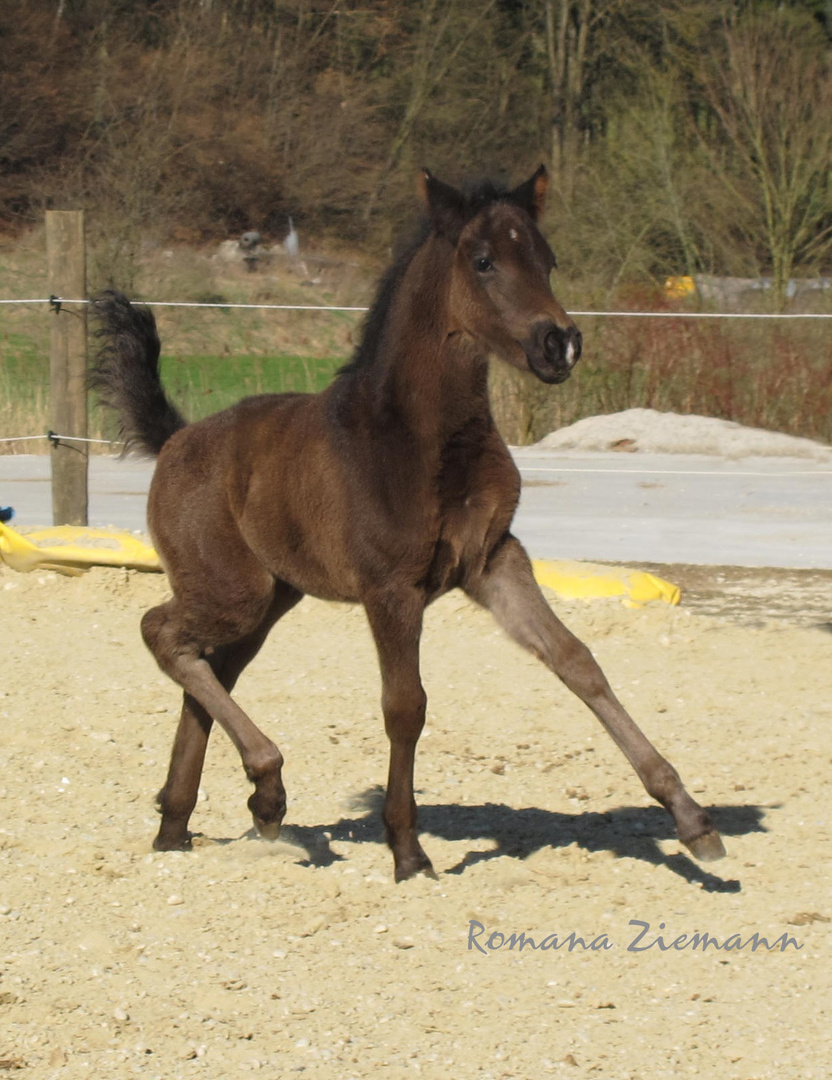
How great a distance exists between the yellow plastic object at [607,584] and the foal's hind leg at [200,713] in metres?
3.31

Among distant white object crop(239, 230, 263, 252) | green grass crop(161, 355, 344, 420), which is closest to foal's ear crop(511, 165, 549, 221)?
green grass crop(161, 355, 344, 420)

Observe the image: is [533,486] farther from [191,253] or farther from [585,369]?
[191,253]

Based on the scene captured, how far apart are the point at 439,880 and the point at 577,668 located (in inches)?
30.1

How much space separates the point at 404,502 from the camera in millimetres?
4281

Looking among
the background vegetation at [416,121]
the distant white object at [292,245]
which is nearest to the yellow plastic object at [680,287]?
the background vegetation at [416,121]

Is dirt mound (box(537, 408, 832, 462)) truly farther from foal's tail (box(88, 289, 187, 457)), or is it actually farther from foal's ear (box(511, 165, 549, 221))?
foal's ear (box(511, 165, 549, 221))

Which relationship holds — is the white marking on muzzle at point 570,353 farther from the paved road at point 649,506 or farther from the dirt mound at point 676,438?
the dirt mound at point 676,438

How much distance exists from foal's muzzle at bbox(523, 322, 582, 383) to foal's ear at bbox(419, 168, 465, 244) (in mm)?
444

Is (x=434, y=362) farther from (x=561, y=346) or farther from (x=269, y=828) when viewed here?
(x=269, y=828)

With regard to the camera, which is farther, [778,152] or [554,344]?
[778,152]

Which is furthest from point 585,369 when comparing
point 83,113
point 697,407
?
point 83,113

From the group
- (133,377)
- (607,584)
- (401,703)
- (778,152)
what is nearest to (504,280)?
Answer: (401,703)

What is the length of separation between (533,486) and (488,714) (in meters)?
5.23

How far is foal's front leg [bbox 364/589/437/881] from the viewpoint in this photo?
4.29 metres
